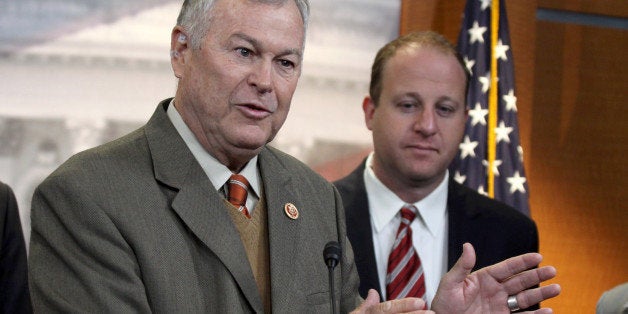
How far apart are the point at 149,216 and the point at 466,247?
0.74m

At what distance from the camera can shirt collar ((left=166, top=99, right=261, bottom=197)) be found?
87.0 inches

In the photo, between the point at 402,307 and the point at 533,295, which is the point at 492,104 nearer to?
the point at 533,295

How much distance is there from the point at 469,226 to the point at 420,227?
0.63 feet

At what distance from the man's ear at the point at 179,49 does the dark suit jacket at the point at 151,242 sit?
0.14m

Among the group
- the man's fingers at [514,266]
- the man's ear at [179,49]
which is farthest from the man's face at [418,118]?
the man's ear at [179,49]

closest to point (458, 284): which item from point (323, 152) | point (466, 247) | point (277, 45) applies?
point (466, 247)

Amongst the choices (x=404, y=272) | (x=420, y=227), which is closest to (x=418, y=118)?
(x=420, y=227)

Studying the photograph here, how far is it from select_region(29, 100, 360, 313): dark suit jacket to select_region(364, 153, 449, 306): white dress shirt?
1143mm

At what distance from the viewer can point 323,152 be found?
4688 mm

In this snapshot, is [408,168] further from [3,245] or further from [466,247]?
[3,245]

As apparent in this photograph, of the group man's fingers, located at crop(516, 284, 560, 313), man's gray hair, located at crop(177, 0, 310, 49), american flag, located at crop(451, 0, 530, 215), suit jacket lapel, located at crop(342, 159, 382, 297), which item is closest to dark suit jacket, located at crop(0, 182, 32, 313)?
suit jacket lapel, located at crop(342, 159, 382, 297)

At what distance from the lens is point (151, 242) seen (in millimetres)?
1975

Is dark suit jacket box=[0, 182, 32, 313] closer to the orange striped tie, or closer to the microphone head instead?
the orange striped tie

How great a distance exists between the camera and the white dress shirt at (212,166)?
7.26 ft
